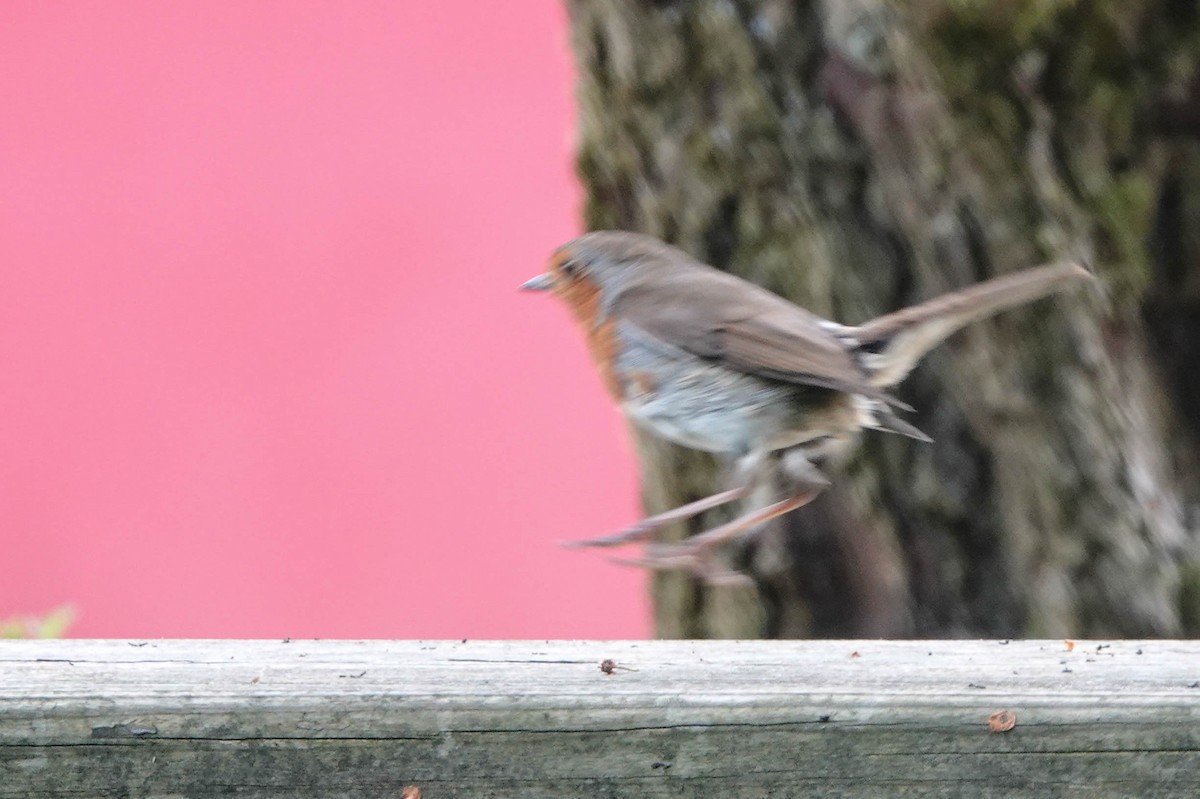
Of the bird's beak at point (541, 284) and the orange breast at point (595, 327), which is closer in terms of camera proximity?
the orange breast at point (595, 327)

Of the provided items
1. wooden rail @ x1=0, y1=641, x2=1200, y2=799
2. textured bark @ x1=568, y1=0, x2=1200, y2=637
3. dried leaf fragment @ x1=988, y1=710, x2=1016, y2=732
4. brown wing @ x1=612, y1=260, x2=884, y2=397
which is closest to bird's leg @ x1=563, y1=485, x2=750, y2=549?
brown wing @ x1=612, y1=260, x2=884, y2=397

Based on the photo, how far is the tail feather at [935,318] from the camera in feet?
6.02

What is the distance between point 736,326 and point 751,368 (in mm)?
95

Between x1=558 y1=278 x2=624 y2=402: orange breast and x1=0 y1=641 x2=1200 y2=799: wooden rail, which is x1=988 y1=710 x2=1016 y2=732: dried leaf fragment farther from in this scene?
x1=558 y1=278 x2=624 y2=402: orange breast

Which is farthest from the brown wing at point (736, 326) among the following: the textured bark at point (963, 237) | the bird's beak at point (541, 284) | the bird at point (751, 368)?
the textured bark at point (963, 237)

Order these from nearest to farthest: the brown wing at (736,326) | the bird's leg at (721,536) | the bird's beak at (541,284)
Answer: the bird's leg at (721,536) → the brown wing at (736,326) → the bird's beak at (541,284)

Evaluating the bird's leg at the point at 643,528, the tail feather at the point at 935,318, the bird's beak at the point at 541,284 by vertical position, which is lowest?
the bird's leg at the point at 643,528

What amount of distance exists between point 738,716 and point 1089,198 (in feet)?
5.18

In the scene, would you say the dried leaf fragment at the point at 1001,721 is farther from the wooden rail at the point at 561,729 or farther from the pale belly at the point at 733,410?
the pale belly at the point at 733,410

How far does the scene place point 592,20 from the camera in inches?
106

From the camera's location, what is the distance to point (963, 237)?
2.46 m

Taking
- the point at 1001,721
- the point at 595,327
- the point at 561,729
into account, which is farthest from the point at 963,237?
the point at 561,729

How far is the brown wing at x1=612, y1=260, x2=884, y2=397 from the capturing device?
6.41ft

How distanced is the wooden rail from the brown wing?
0.73 m
